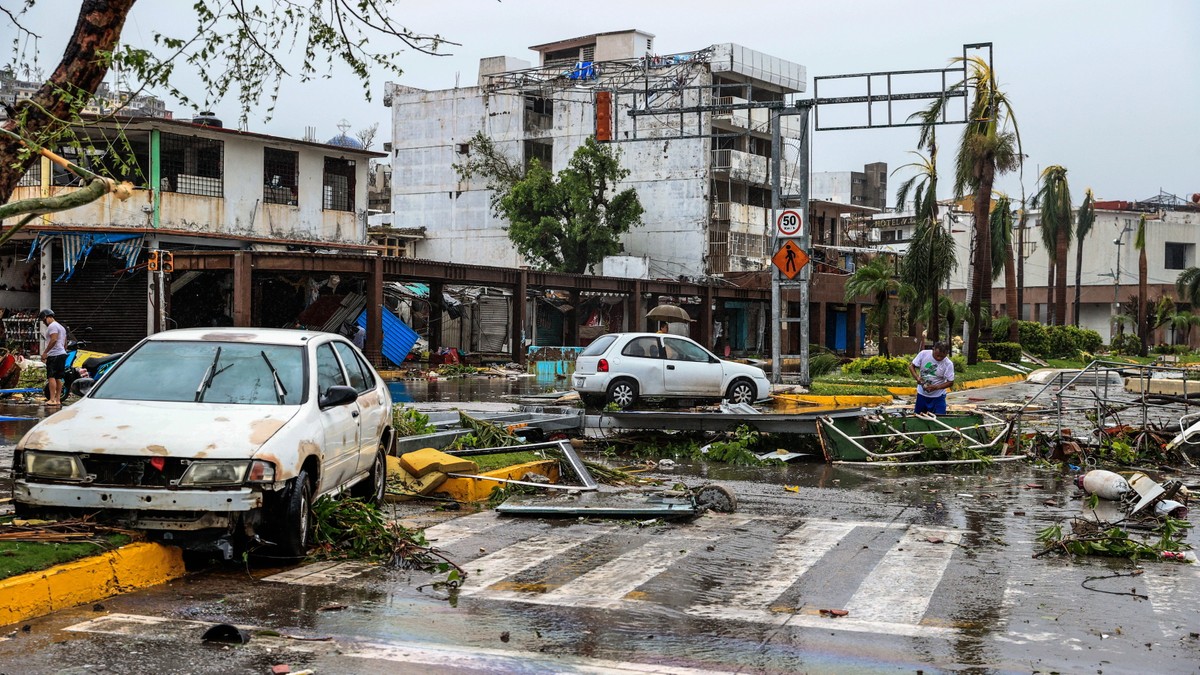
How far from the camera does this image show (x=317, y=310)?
41.9 m

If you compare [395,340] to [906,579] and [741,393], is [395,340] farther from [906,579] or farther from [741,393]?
[906,579]

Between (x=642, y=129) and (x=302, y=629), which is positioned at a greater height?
(x=642, y=129)

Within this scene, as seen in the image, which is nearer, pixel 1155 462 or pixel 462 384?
pixel 1155 462

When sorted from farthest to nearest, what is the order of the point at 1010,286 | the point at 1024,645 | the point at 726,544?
1. the point at 1010,286
2. the point at 726,544
3. the point at 1024,645

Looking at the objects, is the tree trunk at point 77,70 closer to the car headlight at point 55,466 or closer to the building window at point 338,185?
the car headlight at point 55,466

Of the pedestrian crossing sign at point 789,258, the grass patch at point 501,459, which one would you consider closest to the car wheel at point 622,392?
the pedestrian crossing sign at point 789,258

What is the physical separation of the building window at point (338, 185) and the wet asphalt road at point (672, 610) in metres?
36.7

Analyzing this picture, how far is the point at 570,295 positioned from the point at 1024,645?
165 ft

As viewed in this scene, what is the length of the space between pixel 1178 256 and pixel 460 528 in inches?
3598

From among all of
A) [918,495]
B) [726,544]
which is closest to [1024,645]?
[726,544]

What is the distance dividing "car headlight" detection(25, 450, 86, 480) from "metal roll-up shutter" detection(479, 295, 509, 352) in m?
46.1

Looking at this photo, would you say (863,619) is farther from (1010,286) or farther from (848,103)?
(1010,286)

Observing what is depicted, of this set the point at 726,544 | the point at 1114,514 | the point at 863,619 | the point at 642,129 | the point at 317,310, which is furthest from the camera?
the point at 642,129

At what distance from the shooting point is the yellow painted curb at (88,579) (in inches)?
265
